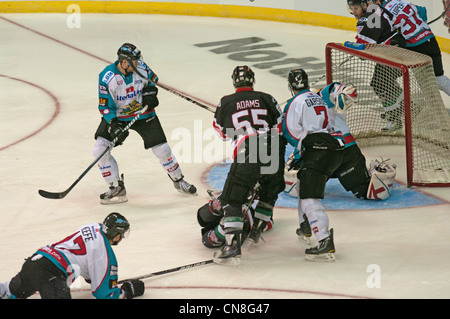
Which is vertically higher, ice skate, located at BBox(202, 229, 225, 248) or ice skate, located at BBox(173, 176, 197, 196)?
ice skate, located at BBox(173, 176, 197, 196)

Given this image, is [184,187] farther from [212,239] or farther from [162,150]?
[212,239]

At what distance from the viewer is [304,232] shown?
534cm

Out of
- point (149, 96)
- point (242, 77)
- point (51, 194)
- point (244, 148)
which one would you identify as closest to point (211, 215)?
point (244, 148)

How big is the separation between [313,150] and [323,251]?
0.61m

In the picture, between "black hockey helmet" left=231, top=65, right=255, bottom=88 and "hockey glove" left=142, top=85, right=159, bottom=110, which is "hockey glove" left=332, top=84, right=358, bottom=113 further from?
"hockey glove" left=142, top=85, right=159, bottom=110

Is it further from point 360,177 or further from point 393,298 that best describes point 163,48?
point 393,298

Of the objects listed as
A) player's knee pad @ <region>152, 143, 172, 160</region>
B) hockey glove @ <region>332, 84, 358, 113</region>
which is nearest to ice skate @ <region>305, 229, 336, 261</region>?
hockey glove @ <region>332, 84, 358, 113</region>

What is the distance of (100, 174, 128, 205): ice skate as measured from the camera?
20.7 ft

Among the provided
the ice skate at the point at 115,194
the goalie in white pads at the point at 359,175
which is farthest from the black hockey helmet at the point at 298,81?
the ice skate at the point at 115,194

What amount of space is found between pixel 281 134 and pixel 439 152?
1870mm

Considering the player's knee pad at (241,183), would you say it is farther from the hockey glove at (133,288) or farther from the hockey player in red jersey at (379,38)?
the hockey player in red jersey at (379,38)

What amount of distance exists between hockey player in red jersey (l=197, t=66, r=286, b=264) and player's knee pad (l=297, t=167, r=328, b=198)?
16 centimetres

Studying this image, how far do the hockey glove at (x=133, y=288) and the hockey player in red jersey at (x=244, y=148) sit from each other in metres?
0.60

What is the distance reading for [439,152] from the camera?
670 centimetres
